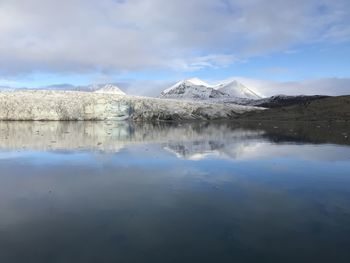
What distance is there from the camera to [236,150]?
19422 millimetres

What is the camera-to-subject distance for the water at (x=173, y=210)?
641 cm

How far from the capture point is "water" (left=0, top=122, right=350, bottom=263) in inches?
252

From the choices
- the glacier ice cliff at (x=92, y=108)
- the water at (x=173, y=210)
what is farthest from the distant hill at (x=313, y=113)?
the water at (x=173, y=210)

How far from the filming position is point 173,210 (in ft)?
28.2

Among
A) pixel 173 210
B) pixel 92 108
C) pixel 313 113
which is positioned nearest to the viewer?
pixel 173 210

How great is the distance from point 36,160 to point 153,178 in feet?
17.9

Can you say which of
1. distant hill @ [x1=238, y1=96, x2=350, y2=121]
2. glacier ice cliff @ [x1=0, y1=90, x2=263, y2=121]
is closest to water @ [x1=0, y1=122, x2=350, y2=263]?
glacier ice cliff @ [x1=0, y1=90, x2=263, y2=121]

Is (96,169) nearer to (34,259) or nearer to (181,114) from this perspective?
(34,259)

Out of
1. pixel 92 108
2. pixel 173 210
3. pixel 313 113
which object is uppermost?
pixel 92 108

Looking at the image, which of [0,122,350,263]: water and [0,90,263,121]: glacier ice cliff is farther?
[0,90,263,121]: glacier ice cliff

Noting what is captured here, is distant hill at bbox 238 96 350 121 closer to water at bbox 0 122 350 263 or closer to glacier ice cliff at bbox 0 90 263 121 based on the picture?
glacier ice cliff at bbox 0 90 263 121

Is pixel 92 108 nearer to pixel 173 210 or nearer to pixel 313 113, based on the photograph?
pixel 313 113

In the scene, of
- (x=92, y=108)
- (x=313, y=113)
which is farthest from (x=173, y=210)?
(x=313, y=113)

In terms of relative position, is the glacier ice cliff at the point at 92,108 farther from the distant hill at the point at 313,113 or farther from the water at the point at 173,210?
the water at the point at 173,210
